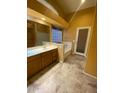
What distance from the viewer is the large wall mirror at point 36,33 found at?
3.02 metres

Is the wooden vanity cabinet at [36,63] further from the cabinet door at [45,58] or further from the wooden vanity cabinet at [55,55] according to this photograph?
the wooden vanity cabinet at [55,55]

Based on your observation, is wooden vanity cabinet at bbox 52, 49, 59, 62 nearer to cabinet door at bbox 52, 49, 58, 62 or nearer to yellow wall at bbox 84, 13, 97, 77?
cabinet door at bbox 52, 49, 58, 62

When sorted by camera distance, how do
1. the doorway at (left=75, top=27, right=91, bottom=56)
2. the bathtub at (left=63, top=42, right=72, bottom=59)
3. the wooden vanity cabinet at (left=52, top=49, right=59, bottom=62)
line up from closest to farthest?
the wooden vanity cabinet at (left=52, top=49, right=59, bottom=62), the bathtub at (left=63, top=42, right=72, bottom=59), the doorway at (left=75, top=27, right=91, bottom=56)

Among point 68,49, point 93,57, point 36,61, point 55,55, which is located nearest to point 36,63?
point 36,61

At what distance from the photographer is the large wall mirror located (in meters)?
3.02

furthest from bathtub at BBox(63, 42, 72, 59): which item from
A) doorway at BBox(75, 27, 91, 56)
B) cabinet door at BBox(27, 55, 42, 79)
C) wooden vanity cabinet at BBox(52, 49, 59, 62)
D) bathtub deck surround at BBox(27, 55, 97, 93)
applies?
bathtub deck surround at BBox(27, 55, 97, 93)

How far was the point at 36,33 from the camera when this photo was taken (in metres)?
3.34

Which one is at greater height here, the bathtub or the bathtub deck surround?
the bathtub

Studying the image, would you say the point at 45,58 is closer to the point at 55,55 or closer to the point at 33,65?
the point at 33,65

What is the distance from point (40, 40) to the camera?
3713 millimetres

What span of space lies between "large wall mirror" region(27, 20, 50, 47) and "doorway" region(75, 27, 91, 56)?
2672mm
